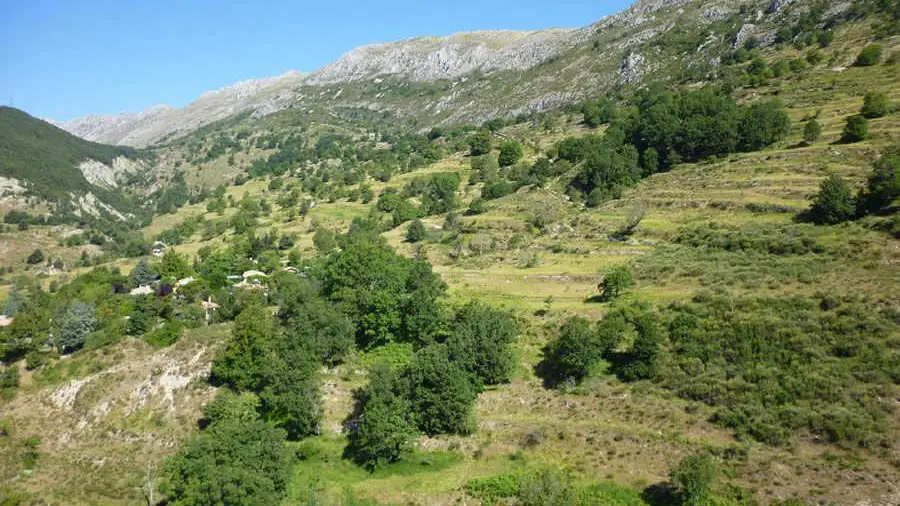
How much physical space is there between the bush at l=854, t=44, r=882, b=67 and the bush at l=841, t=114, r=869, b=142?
32.4 m

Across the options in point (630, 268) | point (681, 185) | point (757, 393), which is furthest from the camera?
point (681, 185)

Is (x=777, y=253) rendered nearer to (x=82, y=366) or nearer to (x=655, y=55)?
(x=82, y=366)

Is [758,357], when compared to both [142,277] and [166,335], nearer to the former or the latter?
[166,335]

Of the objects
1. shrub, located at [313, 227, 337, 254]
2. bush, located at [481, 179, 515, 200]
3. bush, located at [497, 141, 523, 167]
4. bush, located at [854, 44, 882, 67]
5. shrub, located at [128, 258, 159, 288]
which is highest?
bush, located at [854, 44, 882, 67]

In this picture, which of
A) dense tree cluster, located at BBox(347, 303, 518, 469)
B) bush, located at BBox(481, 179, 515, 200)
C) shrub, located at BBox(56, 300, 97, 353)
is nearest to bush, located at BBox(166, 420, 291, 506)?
dense tree cluster, located at BBox(347, 303, 518, 469)

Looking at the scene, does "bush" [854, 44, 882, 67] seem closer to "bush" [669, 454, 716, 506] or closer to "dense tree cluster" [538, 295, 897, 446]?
"dense tree cluster" [538, 295, 897, 446]

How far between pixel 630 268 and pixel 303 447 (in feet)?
107

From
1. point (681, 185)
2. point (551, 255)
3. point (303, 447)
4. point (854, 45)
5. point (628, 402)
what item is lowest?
point (303, 447)

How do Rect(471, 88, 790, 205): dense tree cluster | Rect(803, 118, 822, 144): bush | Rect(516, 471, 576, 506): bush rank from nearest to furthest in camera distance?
Rect(516, 471, 576, 506): bush → Rect(803, 118, 822, 144): bush → Rect(471, 88, 790, 205): dense tree cluster

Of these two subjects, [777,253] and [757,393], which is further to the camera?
[777,253]

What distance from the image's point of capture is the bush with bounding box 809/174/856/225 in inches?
1924

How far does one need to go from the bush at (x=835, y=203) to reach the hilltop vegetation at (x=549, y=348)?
160 millimetres

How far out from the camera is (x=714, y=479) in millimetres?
28297

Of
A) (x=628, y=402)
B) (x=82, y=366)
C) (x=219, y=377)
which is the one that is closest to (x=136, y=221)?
(x=82, y=366)
